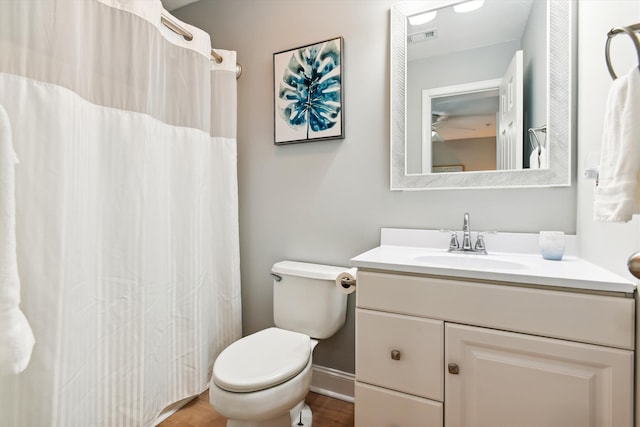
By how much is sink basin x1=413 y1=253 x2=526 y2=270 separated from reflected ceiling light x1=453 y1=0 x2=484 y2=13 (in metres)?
1.12

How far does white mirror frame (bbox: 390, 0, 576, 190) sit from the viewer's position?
1.26m

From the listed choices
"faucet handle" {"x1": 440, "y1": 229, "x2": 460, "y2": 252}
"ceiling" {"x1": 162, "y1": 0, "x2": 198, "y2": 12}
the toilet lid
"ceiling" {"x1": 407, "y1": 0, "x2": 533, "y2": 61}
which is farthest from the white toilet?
"ceiling" {"x1": 162, "y1": 0, "x2": 198, "y2": 12}

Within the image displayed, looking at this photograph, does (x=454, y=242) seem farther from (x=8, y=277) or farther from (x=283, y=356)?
(x=8, y=277)

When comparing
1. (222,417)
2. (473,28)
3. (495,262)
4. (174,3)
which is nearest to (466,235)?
(495,262)

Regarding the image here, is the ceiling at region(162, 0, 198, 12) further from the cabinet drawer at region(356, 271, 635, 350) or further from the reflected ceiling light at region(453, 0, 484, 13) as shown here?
the cabinet drawer at region(356, 271, 635, 350)

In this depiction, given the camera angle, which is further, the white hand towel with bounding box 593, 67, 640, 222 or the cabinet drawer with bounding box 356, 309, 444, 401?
the cabinet drawer with bounding box 356, 309, 444, 401

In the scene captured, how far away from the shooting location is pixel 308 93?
5.77 feet

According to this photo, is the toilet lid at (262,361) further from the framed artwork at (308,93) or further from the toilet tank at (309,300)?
the framed artwork at (308,93)

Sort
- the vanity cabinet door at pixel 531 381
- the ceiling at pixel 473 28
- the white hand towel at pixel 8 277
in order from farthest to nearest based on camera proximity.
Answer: the ceiling at pixel 473 28, the vanity cabinet door at pixel 531 381, the white hand towel at pixel 8 277

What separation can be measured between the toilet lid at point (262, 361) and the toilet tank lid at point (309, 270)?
289 millimetres

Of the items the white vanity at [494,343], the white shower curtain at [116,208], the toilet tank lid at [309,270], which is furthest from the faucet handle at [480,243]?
the white shower curtain at [116,208]

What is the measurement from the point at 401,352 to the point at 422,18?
1.50 m

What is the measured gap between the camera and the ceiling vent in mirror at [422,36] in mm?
1501

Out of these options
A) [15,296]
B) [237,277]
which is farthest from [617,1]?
[237,277]
